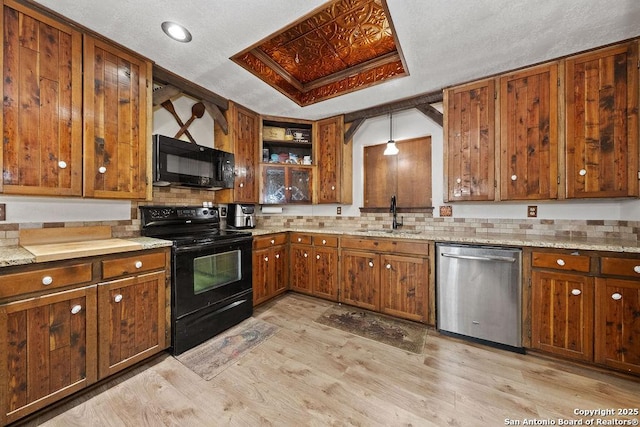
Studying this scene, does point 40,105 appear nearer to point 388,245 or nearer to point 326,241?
point 326,241

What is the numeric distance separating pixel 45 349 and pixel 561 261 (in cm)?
369

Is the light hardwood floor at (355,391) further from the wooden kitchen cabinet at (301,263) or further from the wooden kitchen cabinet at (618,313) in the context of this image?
the wooden kitchen cabinet at (301,263)

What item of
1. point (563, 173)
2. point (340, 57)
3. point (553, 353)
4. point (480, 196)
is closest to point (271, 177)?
point (340, 57)

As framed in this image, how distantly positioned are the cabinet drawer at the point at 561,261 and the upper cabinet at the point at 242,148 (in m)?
3.15

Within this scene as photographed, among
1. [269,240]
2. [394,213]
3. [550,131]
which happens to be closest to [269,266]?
[269,240]

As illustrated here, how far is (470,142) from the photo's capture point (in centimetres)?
254

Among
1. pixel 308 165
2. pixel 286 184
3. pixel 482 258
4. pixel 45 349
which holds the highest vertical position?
pixel 308 165

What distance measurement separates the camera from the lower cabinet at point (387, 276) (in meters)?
2.56

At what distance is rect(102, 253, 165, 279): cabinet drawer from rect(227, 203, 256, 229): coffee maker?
1.32 m

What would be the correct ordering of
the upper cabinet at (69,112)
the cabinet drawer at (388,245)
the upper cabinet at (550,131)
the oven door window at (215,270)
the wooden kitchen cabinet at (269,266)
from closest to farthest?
the upper cabinet at (69,112) < the upper cabinet at (550,131) < the oven door window at (215,270) < the cabinet drawer at (388,245) < the wooden kitchen cabinet at (269,266)

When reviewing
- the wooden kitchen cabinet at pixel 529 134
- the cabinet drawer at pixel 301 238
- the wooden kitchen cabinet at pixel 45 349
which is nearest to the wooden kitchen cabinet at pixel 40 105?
the wooden kitchen cabinet at pixel 45 349

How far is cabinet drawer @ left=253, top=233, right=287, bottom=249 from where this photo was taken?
2990mm

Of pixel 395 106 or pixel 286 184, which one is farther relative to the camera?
pixel 286 184

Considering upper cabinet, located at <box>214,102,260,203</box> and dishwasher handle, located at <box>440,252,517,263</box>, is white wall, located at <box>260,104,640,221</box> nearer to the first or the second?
dishwasher handle, located at <box>440,252,517,263</box>
